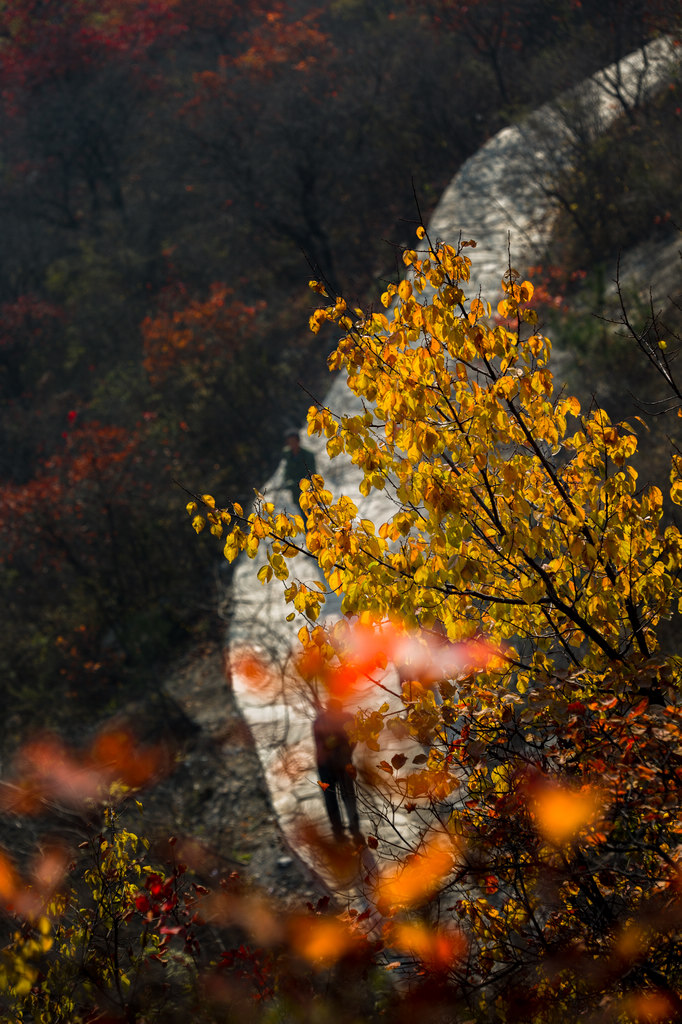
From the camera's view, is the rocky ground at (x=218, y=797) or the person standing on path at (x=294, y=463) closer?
the rocky ground at (x=218, y=797)

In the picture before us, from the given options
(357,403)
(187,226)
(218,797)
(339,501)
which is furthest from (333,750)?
(187,226)

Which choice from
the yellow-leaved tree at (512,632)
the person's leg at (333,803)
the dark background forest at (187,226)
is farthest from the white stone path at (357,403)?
the yellow-leaved tree at (512,632)

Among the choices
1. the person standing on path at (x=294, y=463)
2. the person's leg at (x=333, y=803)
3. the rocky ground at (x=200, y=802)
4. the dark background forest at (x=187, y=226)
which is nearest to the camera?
the person's leg at (x=333, y=803)

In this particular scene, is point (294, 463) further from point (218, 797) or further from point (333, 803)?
point (333, 803)

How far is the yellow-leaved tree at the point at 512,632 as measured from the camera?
11.1 ft

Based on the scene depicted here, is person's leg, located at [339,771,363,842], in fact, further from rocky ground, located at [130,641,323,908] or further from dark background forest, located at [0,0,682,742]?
dark background forest, located at [0,0,682,742]

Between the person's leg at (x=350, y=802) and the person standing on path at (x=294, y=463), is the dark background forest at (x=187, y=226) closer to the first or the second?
the person standing on path at (x=294, y=463)

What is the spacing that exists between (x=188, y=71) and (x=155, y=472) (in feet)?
45.6

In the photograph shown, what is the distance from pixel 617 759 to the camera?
11.7ft

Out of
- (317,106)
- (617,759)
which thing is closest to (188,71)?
(317,106)

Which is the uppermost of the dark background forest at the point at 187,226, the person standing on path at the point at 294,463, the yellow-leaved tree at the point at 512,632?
the dark background forest at the point at 187,226

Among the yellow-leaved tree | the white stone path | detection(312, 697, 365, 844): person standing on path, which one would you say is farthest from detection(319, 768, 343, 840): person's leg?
the yellow-leaved tree

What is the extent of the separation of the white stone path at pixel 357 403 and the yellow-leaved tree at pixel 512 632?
251 centimetres

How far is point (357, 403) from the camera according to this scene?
12.8 m
